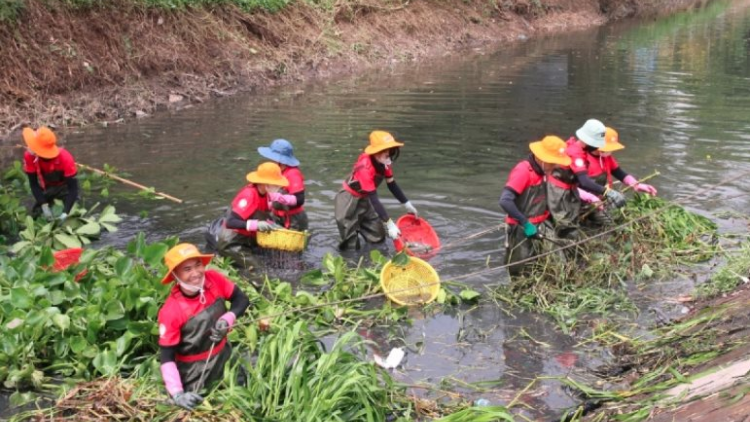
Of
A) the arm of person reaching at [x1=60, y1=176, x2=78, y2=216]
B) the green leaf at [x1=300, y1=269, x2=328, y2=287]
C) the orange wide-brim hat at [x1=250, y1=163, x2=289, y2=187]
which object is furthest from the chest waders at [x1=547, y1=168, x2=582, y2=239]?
the arm of person reaching at [x1=60, y1=176, x2=78, y2=216]

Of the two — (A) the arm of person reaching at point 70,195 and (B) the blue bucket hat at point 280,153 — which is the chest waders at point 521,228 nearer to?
(B) the blue bucket hat at point 280,153

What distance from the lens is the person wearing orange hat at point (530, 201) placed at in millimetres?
6781

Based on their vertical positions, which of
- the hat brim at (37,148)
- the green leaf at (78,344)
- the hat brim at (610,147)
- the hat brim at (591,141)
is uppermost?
the hat brim at (37,148)

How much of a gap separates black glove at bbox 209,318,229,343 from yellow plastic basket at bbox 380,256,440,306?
2253mm

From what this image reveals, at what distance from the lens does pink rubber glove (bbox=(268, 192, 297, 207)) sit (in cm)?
792

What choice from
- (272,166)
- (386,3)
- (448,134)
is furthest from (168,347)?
(386,3)

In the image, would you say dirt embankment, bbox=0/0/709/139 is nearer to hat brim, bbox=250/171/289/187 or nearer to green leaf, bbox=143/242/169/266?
hat brim, bbox=250/171/289/187

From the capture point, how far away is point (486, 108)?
648 inches

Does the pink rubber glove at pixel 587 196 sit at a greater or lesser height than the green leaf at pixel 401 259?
greater

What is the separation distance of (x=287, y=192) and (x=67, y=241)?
2.36 m

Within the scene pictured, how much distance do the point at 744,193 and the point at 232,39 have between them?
41.3 feet

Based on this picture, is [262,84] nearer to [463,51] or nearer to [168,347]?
[463,51]

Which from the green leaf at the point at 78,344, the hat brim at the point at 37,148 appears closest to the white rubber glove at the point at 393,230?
the green leaf at the point at 78,344

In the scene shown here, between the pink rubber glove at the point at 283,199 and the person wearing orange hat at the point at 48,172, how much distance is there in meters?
2.36
